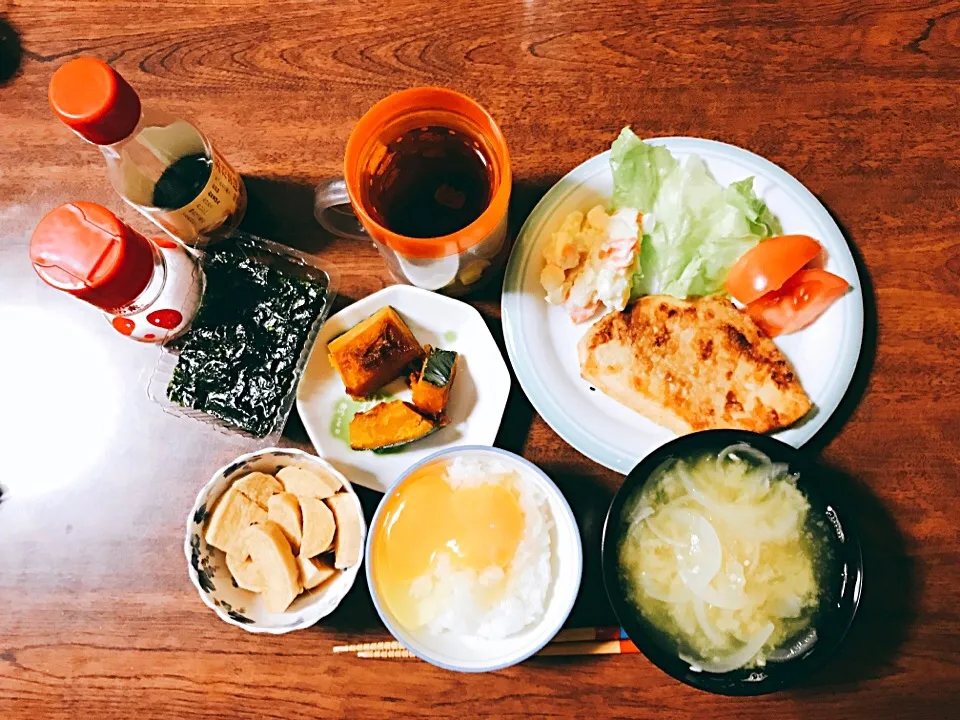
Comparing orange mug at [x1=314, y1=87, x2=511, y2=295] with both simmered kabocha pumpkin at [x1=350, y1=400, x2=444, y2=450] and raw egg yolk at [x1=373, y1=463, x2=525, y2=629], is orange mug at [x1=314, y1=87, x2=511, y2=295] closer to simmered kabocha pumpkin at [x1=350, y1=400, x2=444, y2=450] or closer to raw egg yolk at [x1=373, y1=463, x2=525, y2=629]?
simmered kabocha pumpkin at [x1=350, y1=400, x2=444, y2=450]

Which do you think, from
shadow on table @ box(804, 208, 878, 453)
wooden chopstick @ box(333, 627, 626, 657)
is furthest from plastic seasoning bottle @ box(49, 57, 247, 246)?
shadow on table @ box(804, 208, 878, 453)

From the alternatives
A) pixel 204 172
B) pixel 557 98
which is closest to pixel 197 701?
pixel 204 172

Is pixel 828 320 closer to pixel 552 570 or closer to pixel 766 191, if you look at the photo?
pixel 766 191

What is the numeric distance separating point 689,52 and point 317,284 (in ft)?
3.21

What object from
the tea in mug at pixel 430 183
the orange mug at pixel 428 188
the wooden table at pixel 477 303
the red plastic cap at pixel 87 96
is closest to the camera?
the red plastic cap at pixel 87 96

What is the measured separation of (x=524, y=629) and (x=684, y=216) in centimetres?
91

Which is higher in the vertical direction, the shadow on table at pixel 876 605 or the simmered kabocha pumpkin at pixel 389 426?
the simmered kabocha pumpkin at pixel 389 426

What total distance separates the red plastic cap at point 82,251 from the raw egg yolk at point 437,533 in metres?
0.64

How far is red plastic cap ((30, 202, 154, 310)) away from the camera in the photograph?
1.23 m

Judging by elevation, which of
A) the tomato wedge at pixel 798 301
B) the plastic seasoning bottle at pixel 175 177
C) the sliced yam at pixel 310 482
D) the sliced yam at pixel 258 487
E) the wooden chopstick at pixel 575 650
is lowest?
the wooden chopstick at pixel 575 650

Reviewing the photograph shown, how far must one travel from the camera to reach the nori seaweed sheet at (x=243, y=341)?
149 centimetres

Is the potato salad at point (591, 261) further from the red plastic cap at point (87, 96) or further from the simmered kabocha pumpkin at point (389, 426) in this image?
the red plastic cap at point (87, 96)

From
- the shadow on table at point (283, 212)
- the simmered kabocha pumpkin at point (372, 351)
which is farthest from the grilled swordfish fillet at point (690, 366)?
the shadow on table at point (283, 212)

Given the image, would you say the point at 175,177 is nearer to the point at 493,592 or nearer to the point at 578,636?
the point at 493,592
